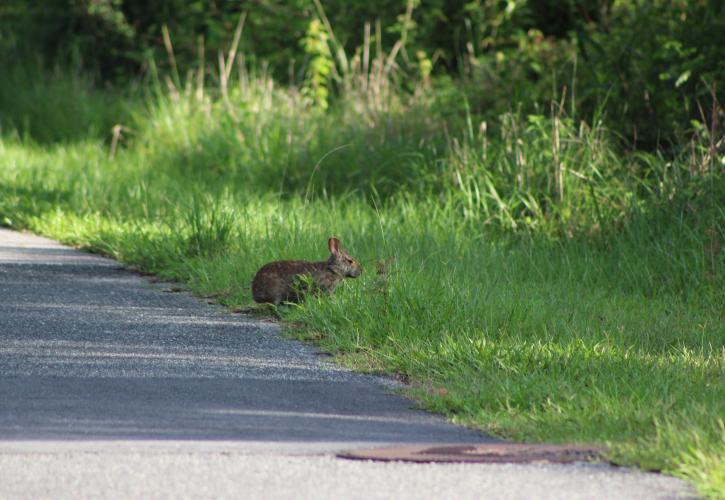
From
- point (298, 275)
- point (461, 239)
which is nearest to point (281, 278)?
point (298, 275)

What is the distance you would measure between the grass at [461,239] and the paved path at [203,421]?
1.09 ft

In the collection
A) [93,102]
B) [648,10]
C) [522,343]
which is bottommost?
[93,102]

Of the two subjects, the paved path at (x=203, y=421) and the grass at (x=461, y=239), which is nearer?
the paved path at (x=203, y=421)

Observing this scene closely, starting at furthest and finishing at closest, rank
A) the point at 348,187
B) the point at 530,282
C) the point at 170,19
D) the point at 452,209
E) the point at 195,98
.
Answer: the point at 170,19
the point at 195,98
the point at 348,187
the point at 452,209
the point at 530,282

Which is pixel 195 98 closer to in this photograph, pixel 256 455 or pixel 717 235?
pixel 717 235

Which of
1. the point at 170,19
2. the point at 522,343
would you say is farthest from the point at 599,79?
the point at 170,19

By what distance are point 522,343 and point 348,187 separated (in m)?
6.00

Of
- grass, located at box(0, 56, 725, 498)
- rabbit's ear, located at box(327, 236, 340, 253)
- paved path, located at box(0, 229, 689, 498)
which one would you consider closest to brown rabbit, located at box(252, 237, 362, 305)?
rabbit's ear, located at box(327, 236, 340, 253)

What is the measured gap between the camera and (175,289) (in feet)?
31.9

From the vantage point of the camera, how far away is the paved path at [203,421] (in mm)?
4711

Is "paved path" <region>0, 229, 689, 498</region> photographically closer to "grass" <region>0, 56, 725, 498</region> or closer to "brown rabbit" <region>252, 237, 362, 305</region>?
"brown rabbit" <region>252, 237, 362, 305</region>

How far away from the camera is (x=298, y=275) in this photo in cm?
834

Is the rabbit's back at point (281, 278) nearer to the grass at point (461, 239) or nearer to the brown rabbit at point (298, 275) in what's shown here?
the brown rabbit at point (298, 275)

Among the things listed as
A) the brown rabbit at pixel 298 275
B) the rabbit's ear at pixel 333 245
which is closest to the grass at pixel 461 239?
the brown rabbit at pixel 298 275
